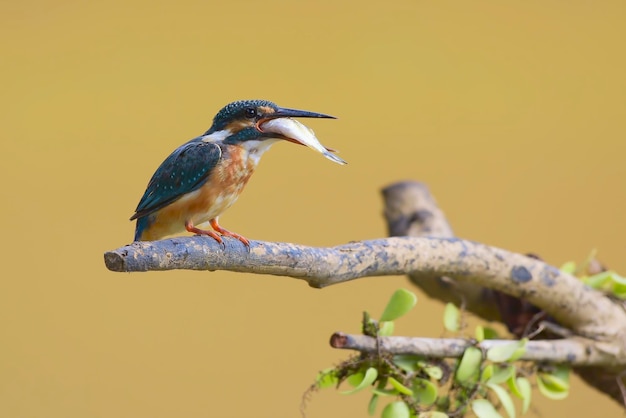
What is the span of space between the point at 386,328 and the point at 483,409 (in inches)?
8.2

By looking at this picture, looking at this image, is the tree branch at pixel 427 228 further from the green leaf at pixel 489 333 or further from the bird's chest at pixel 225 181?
the bird's chest at pixel 225 181

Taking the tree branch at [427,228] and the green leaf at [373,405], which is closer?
the green leaf at [373,405]

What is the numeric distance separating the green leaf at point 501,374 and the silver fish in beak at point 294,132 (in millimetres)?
527

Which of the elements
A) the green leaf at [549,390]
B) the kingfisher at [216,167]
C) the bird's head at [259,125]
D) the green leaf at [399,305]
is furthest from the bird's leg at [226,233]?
the green leaf at [549,390]

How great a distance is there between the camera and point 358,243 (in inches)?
48.0

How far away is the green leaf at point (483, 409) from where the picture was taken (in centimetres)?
126

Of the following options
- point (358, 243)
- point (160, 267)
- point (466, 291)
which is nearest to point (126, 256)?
point (160, 267)

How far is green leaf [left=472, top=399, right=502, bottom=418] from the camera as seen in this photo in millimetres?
1260

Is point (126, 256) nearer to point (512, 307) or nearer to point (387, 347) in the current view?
point (387, 347)

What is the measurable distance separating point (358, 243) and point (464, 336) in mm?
270

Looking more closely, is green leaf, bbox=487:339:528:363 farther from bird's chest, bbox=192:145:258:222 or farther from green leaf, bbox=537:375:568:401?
bird's chest, bbox=192:145:258:222

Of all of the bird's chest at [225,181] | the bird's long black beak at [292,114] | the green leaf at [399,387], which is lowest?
the green leaf at [399,387]

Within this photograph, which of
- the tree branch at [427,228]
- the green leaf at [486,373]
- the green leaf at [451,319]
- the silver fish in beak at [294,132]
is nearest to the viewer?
the silver fish in beak at [294,132]

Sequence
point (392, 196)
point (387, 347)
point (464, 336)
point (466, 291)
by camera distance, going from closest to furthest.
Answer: point (387, 347) < point (464, 336) < point (466, 291) < point (392, 196)
